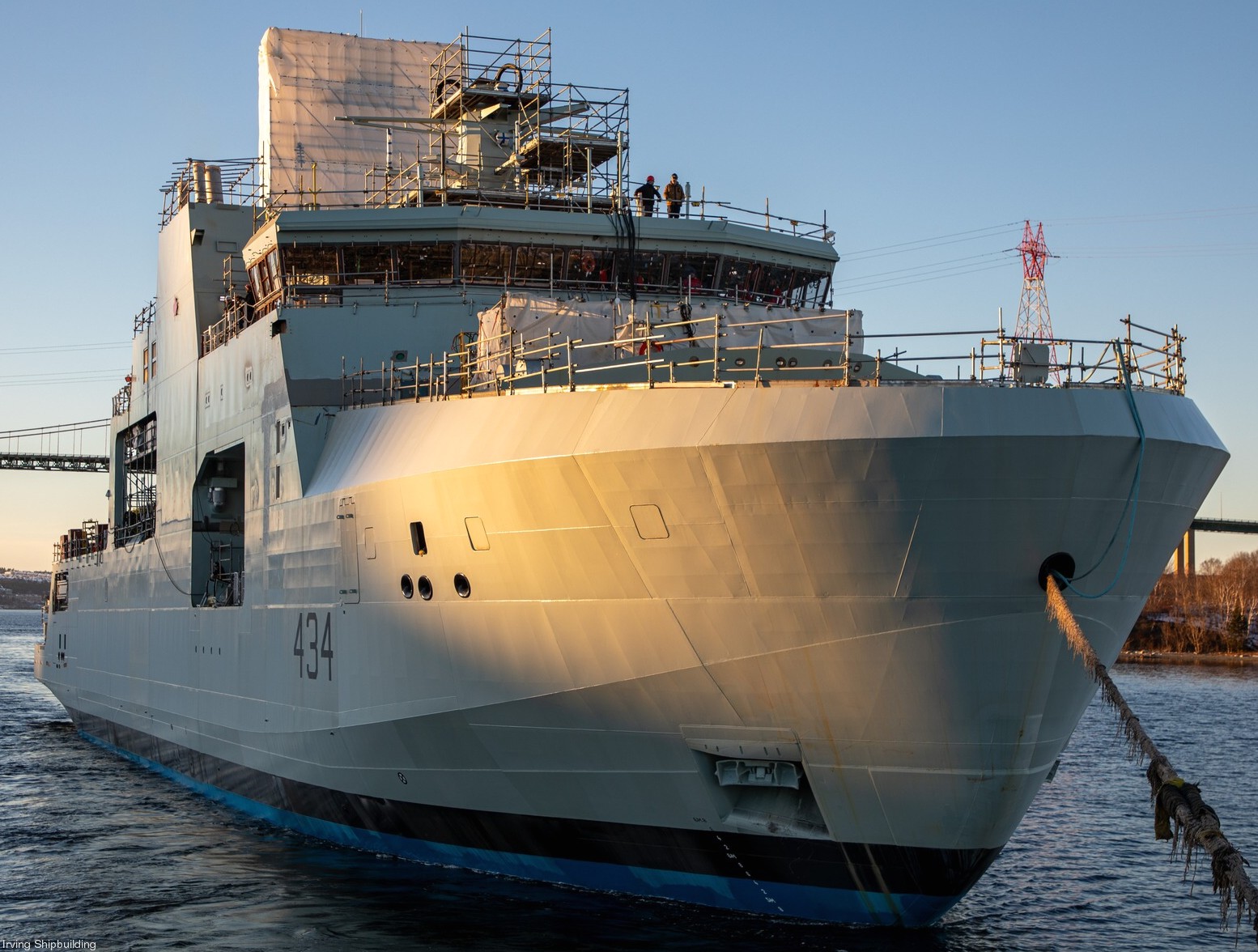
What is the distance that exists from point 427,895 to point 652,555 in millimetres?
5111

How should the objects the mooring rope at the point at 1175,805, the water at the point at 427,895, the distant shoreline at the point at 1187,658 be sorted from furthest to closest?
the distant shoreline at the point at 1187,658, the water at the point at 427,895, the mooring rope at the point at 1175,805

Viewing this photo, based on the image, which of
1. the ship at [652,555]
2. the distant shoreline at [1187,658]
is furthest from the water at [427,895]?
the distant shoreline at [1187,658]

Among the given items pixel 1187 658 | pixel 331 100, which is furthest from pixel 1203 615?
pixel 331 100

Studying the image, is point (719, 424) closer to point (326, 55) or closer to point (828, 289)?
point (828, 289)

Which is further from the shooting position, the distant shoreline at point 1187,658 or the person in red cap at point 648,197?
the distant shoreline at point 1187,658

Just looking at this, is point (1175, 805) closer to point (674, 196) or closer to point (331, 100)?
point (674, 196)

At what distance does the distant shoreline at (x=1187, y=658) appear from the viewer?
70.6 meters

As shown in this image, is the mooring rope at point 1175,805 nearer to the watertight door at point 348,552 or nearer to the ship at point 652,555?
the ship at point 652,555

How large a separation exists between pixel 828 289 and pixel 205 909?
39.9 ft

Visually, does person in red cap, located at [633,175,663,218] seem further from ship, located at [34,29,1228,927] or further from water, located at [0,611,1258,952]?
water, located at [0,611,1258,952]

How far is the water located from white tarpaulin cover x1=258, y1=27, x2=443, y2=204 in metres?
12.2

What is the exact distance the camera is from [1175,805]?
982 centimetres

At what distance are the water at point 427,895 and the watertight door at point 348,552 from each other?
3.31 meters

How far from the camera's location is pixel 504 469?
501 inches
